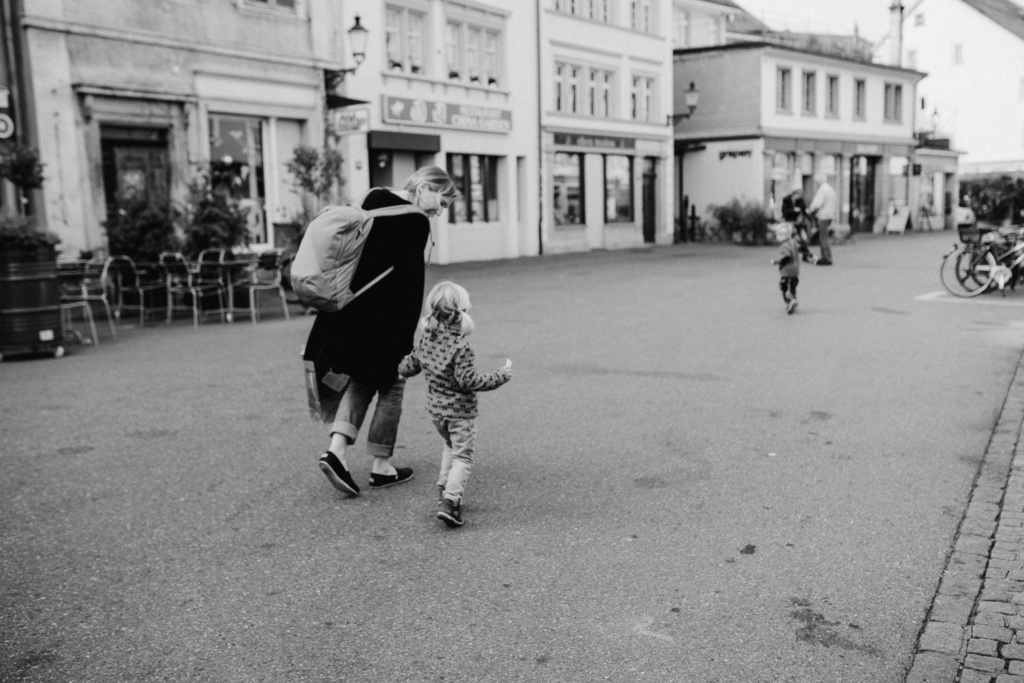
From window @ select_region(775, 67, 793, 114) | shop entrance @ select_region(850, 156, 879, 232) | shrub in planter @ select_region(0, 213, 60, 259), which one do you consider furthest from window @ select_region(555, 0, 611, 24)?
shrub in planter @ select_region(0, 213, 60, 259)

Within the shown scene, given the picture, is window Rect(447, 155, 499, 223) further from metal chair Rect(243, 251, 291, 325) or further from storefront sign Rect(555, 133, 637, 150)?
metal chair Rect(243, 251, 291, 325)

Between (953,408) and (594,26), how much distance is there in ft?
86.5

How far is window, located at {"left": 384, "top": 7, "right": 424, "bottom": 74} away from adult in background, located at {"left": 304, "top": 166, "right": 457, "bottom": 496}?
20248 millimetres

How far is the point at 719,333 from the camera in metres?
11.9

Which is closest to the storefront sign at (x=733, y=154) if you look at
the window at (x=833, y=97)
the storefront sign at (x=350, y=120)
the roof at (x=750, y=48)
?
the roof at (x=750, y=48)

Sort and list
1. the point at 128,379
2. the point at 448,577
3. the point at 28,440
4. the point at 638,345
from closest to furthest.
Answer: the point at 448,577, the point at 28,440, the point at 128,379, the point at 638,345

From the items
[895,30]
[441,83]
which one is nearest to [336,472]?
[441,83]

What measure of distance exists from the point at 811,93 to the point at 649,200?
34.5 feet

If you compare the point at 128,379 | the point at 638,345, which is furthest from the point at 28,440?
the point at 638,345

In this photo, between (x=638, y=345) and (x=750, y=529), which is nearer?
(x=750, y=529)

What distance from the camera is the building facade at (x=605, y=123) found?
1201 inches

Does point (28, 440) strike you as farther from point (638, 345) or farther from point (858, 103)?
point (858, 103)

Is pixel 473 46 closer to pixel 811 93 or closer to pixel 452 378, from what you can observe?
pixel 811 93

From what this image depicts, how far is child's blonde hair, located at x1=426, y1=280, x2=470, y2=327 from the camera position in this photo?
16.4ft
